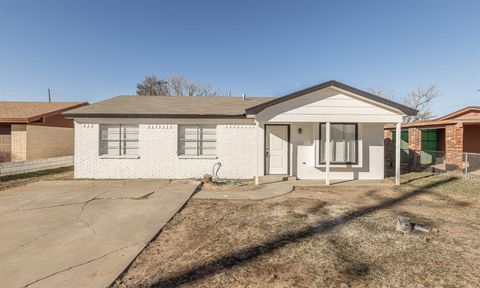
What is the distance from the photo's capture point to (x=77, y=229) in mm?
4746

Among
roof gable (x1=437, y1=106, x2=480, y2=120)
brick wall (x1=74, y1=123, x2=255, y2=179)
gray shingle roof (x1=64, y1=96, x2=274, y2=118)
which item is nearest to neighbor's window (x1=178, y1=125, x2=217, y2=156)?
brick wall (x1=74, y1=123, x2=255, y2=179)

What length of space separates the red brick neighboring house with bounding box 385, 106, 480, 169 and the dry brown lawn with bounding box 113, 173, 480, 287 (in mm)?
7685

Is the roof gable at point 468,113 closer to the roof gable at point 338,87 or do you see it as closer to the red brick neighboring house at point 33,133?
the roof gable at point 338,87

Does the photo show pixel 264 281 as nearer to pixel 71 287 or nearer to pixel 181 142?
pixel 71 287

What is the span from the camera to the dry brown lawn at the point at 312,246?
317 cm

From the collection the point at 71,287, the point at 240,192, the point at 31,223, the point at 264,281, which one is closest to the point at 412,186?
the point at 240,192

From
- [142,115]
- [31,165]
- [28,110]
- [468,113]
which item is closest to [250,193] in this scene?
[142,115]

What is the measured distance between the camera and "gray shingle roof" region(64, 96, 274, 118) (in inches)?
393

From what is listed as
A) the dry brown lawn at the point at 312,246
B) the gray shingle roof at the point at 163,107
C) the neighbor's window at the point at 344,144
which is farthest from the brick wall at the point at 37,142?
the neighbor's window at the point at 344,144

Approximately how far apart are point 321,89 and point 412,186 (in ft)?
16.9

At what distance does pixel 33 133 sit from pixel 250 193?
15.0 metres

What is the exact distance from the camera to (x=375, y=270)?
338 centimetres

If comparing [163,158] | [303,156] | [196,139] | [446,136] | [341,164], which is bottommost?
[341,164]

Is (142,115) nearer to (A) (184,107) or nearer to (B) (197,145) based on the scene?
(A) (184,107)
